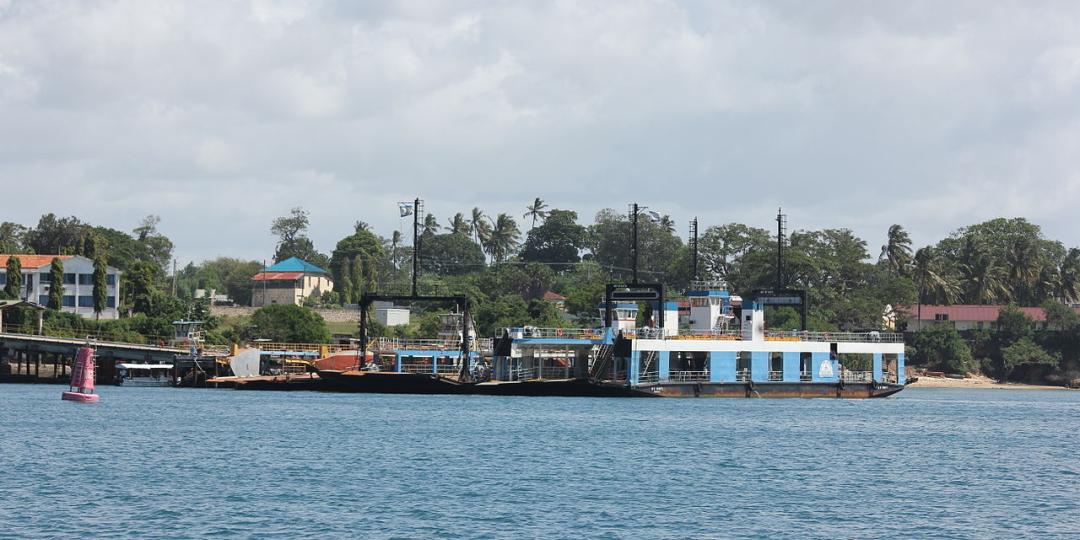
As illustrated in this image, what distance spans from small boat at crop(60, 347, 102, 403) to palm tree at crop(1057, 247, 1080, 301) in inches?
5208

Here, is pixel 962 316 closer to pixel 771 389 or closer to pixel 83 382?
pixel 771 389

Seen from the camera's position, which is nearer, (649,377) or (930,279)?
(649,377)

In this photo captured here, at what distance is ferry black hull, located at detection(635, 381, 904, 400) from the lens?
8798cm

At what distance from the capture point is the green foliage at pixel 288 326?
126 meters

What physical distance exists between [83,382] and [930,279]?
114m

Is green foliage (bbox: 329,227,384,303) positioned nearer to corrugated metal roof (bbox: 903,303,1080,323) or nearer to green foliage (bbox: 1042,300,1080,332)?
corrugated metal roof (bbox: 903,303,1080,323)

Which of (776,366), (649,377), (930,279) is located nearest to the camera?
(649,377)

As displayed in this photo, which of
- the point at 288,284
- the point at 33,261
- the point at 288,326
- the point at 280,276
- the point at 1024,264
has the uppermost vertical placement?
the point at 1024,264

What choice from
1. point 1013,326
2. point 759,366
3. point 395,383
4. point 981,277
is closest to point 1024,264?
point 981,277

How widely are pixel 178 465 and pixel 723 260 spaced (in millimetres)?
131150

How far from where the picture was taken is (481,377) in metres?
95.4

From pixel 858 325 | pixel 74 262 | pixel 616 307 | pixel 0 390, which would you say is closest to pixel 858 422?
pixel 616 307

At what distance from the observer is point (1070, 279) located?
176750 millimetres

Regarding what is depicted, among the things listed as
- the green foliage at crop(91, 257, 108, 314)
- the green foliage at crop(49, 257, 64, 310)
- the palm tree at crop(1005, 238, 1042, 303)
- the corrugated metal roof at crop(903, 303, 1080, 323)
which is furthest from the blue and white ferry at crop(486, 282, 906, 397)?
the palm tree at crop(1005, 238, 1042, 303)
